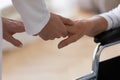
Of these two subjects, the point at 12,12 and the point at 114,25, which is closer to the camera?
the point at 114,25

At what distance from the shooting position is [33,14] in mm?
930

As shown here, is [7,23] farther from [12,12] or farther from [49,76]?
[12,12]

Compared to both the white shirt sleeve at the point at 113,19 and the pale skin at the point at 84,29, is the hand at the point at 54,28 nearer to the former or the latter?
the pale skin at the point at 84,29

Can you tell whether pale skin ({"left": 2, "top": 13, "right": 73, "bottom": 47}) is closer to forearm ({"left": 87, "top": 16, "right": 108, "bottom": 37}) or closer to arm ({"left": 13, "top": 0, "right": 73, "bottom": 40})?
arm ({"left": 13, "top": 0, "right": 73, "bottom": 40})

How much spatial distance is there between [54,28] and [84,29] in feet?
0.61

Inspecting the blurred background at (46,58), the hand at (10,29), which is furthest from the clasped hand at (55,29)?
the blurred background at (46,58)

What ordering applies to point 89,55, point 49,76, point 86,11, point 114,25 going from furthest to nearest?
point 86,11
point 89,55
point 49,76
point 114,25

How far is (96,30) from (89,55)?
83 centimetres

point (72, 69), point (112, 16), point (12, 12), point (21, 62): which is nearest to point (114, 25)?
point (112, 16)

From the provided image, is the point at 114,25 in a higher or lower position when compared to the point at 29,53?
higher

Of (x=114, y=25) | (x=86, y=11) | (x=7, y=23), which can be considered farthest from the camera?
(x=86, y=11)

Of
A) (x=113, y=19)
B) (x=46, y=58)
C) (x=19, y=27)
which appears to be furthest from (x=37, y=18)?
(x=46, y=58)

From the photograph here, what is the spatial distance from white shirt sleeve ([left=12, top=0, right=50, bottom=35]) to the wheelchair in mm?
287

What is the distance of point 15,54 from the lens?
1915 mm
